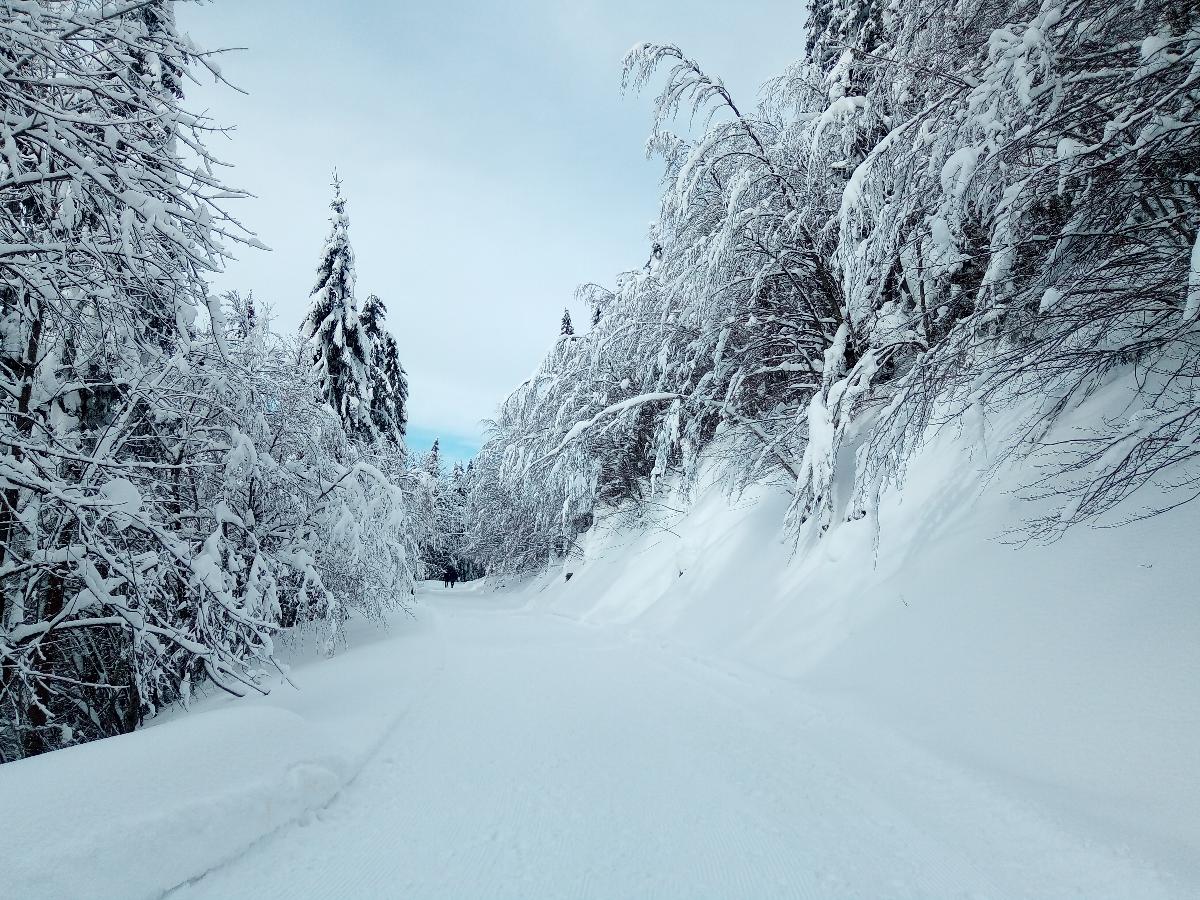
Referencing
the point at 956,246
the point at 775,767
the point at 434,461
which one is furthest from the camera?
the point at 434,461

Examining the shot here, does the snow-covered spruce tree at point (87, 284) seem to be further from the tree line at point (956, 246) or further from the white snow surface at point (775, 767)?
the tree line at point (956, 246)

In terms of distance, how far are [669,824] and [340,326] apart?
18158 millimetres

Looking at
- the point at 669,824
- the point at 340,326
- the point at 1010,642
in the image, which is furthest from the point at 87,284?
the point at 340,326

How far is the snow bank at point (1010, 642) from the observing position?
2801mm

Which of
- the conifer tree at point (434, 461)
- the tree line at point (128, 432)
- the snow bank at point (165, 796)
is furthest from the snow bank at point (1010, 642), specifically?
the conifer tree at point (434, 461)

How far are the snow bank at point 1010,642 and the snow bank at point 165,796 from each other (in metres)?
3.70

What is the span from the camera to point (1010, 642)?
12.9 ft

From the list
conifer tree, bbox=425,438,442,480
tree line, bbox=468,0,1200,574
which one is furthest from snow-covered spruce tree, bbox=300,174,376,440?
conifer tree, bbox=425,438,442,480

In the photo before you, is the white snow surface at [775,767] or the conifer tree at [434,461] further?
the conifer tree at [434,461]

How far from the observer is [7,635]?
3770 millimetres

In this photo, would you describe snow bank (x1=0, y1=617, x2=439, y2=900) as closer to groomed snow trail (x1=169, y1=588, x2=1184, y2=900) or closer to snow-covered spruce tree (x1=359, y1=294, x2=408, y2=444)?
groomed snow trail (x1=169, y1=588, x2=1184, y2=900)

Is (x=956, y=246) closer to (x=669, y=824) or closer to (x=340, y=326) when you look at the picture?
(x=669, y=824)

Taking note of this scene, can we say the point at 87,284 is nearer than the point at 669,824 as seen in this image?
No

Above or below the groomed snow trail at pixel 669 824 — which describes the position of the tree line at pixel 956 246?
above
